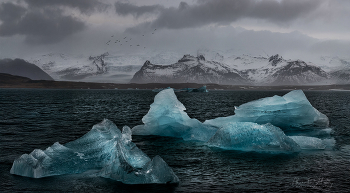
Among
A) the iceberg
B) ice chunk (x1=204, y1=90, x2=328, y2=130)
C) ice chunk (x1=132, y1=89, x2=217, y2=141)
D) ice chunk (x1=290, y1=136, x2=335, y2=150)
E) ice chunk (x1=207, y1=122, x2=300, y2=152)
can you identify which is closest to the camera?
the iceberg

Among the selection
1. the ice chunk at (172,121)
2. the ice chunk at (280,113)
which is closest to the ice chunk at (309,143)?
the ice chunk at (280,113)

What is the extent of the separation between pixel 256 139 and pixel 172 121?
8373 millimetres

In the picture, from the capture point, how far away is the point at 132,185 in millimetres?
14633

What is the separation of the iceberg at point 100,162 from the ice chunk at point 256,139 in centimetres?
749

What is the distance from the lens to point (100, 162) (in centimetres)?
1770

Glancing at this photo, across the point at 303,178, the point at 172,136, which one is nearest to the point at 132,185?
the point at 303,178

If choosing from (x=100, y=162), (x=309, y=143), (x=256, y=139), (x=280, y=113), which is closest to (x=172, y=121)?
(x=256, y=139)

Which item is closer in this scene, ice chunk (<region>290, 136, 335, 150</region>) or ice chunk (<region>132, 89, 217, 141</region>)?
ice chunk (<region>290, 136, 335, 150</region>)

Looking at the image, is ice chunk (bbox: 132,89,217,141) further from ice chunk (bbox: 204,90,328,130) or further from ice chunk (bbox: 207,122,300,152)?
ice chunk (bbox: 207,122,300,152)

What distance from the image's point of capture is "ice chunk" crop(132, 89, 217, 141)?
27.3 meters

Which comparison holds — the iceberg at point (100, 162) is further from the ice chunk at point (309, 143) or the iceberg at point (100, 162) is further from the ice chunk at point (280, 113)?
the ice chunk at point (280, 113)

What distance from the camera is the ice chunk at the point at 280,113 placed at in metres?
29.2

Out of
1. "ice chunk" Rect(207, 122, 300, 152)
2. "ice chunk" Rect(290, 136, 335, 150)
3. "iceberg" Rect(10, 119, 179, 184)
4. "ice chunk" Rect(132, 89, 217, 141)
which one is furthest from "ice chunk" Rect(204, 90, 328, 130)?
"iceberg" Rect(10, 119, 179, 184)

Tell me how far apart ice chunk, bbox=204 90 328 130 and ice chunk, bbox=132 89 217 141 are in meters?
3.25
